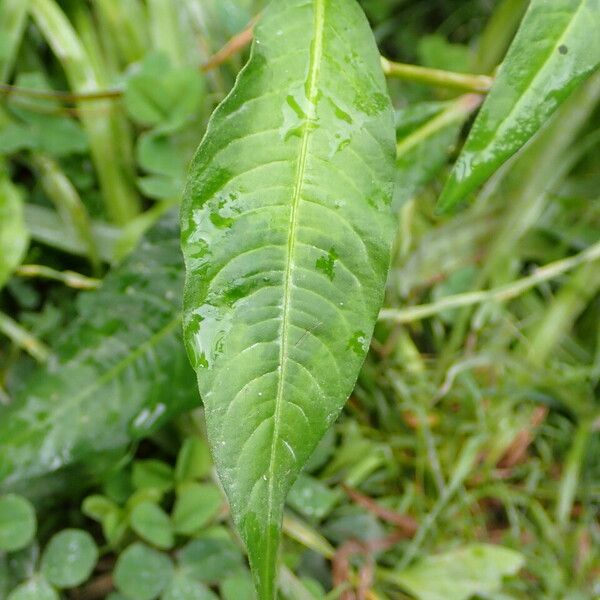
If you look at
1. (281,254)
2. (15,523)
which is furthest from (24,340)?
(281,254)

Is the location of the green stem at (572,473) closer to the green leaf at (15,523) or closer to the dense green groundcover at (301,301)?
the dense green groundcover at (301,301)

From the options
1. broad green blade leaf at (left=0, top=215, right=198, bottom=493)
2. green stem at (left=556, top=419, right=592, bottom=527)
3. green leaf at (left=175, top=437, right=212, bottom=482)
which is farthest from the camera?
green stem at (left=556, top=419, right=592, bottom=527)

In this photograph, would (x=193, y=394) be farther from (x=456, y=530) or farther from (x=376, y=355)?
(x=456, y=530)

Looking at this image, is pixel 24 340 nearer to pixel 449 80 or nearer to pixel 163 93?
pixel 163 93

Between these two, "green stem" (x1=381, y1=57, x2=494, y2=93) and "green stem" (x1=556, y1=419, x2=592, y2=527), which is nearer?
"green stem" (x1=381, y1=57, x2=494, y2=93)

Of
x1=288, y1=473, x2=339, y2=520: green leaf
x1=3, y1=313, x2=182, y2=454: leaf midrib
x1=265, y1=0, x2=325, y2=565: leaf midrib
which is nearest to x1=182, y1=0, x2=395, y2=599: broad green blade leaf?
x1=265, y1=0, x2=325, y2=565: leaf midrib

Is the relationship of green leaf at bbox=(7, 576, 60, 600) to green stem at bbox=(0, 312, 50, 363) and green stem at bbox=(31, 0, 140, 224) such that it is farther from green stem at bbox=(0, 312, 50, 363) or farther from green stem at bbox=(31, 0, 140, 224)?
green stem at bbox=(31, 0, 140, 224)

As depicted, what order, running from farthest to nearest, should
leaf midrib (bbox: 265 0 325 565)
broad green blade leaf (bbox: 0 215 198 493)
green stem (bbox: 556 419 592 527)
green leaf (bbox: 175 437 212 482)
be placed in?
1. green stem (bbox: 556 419 592 527)
2. green leaf (bbox: 175 437 212 482)
3. broad green blade leaf (bbox: 0 215 198 493)
4. leaf midrib (bbox: 265 0 325 565)
